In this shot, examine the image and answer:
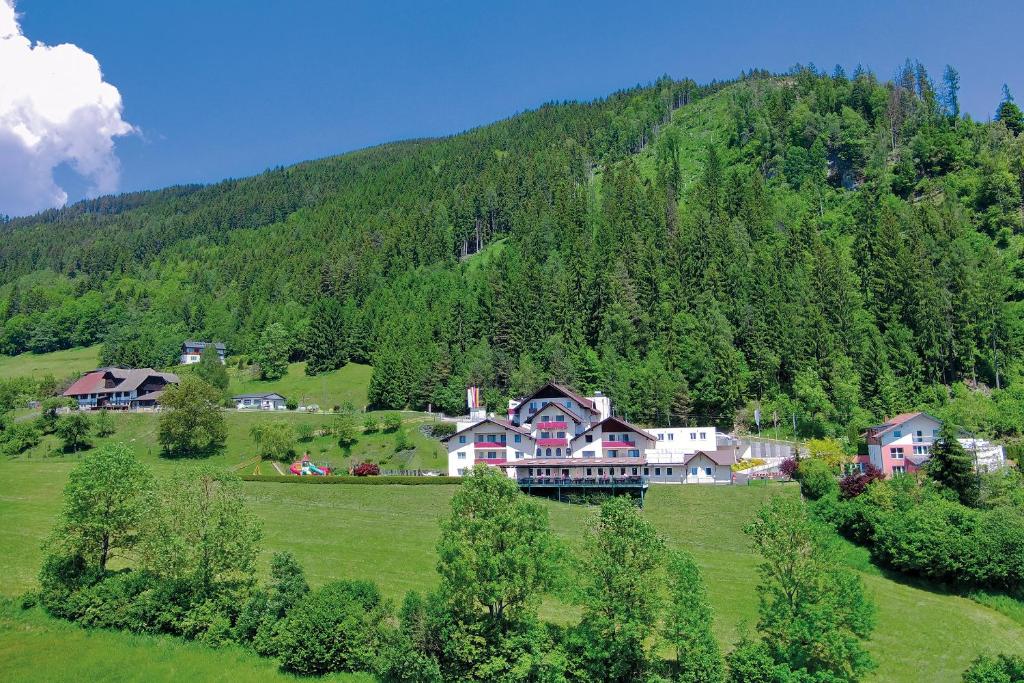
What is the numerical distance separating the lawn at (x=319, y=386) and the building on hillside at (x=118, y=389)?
12.5m

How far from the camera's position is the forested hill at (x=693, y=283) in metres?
84.4

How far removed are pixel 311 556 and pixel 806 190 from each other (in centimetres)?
12974

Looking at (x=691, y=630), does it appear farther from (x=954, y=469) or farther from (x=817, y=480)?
(x=954, y=469)

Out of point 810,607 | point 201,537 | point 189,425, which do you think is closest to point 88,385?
point 189,425

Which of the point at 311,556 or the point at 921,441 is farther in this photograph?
the point at 921,441

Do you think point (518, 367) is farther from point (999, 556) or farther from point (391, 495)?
point (999, 556)

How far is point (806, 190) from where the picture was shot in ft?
466

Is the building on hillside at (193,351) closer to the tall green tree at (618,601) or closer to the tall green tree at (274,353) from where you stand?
the tall green tree at (274,353)

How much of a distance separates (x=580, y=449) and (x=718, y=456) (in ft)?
45.6

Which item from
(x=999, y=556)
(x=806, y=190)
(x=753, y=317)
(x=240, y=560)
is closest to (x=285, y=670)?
(x=240, y=560)

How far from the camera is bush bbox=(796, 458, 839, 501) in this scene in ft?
192

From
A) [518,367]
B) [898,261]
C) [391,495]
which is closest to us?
[391,495]

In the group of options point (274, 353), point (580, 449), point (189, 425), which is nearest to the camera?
point (580, 449)

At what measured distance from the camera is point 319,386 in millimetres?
117938
